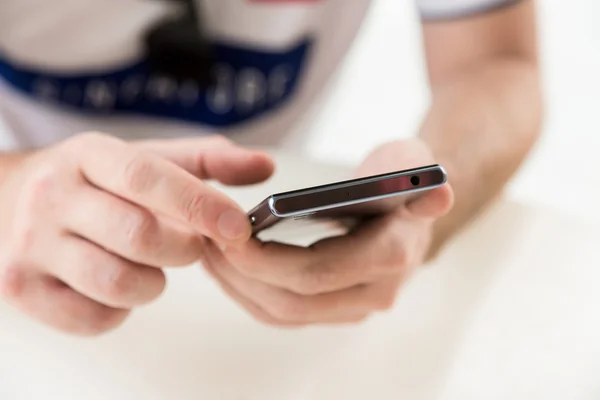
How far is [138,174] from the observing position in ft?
1.22

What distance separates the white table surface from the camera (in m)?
0.49

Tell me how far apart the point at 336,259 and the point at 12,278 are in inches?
9.5

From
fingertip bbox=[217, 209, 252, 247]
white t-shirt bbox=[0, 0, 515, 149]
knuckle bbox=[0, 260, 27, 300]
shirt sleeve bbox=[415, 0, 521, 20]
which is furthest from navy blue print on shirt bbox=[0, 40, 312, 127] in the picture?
fingertip bbox=[217, 209, 252, 247]

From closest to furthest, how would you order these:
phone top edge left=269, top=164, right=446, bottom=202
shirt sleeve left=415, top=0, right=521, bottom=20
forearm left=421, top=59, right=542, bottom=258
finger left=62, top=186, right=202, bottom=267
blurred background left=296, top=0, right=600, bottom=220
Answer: phone top edge left=269, top=164, right=446, bottom=202 < finger left=62, top=186, right=202, bottom=267 < forearm left=421, top=59, right=542, bottom=258 < shirt sleeve left=415, top=0, right=521, bottom=20 < blurred background left=296, top=0, right=600, bottom=220

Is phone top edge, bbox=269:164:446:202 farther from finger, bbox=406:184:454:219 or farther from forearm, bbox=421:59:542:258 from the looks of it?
forearm, bbox=421:59:542:258

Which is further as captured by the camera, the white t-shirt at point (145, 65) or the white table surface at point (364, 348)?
the white t-shirt at point (145, 65)

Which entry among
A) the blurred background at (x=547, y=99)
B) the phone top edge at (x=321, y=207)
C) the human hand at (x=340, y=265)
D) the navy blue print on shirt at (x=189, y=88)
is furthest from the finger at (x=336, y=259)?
the blurred background at (x=547, y=99)

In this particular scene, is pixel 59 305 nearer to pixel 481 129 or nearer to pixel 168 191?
pixel 168 191

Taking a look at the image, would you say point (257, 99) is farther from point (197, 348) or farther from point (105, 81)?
point (197, 348)

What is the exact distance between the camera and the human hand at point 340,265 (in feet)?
1.32

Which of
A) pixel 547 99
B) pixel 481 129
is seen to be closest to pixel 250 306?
pixel 481 129

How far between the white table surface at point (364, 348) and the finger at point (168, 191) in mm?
179

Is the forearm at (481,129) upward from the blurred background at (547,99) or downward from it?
upward

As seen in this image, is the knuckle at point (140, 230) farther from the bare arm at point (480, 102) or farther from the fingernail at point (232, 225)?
the bare arm at point (480, 102)
